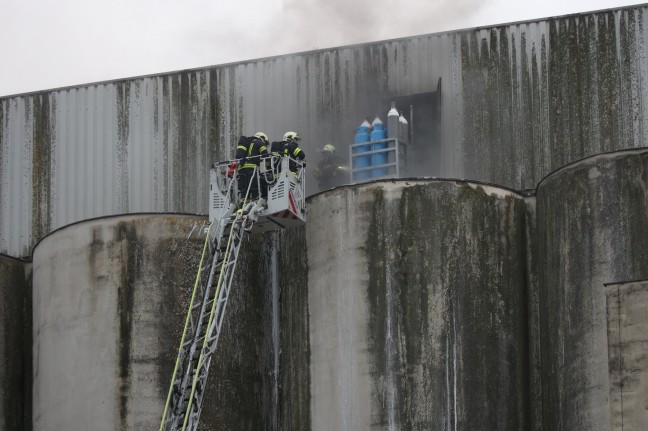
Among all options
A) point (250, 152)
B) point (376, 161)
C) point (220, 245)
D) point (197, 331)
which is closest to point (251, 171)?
point (250, 152)

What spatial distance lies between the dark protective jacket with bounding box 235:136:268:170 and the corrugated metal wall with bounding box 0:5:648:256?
13.7 ft

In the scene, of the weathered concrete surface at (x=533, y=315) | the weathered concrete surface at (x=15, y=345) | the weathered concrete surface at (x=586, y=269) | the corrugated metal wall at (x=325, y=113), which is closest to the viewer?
the weathered concrete surface at (x=586, y=269)

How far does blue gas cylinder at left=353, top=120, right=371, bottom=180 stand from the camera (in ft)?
98.6

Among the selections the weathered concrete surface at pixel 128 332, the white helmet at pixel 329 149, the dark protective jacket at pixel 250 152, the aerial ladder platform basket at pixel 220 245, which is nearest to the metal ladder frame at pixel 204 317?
the aerial ladder platform basket at pixel 220 245

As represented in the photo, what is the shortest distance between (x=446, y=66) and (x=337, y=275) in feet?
22.6

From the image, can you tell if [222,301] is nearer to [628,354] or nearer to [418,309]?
[418,309]

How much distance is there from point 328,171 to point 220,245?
4.95 meters

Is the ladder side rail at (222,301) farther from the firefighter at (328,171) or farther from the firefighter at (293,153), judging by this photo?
the firefighter at (328,171)

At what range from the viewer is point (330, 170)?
105ft

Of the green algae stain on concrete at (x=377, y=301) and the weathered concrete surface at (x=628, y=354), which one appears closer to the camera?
the weathered concrete surface at (x=628, y=354)

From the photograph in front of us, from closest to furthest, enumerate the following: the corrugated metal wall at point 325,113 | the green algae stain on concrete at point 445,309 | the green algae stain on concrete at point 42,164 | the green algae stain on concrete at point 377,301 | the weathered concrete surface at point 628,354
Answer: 1. the weathered concrete surface at point 628,354
2. the green algae stain on concrete at point 445,309
3. the green algae stain on concrete at point 377,301
4. the corrugated metal wall at point 325,113
5. the green algae stain on concrete at point 42,164

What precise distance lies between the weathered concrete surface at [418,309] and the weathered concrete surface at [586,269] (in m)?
0.73

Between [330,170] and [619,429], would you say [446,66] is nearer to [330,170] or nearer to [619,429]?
[330,170]

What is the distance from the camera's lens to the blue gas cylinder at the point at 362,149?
3006 centimetres
